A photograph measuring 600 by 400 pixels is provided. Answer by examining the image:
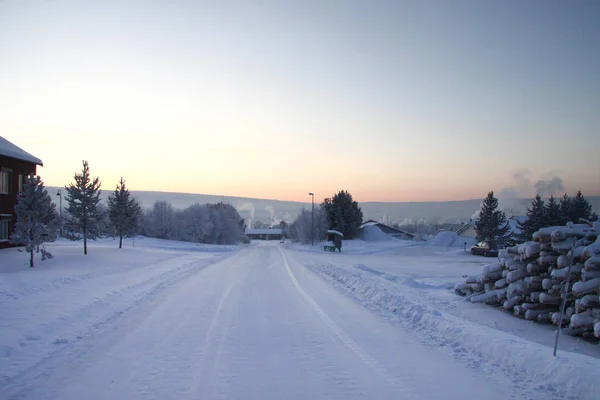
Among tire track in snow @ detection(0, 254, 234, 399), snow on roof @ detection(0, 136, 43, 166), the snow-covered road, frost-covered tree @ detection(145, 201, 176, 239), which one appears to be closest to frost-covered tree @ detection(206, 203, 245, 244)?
frost-covered tree @ detection(145, 201, 176, 239)

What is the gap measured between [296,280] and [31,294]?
984cm

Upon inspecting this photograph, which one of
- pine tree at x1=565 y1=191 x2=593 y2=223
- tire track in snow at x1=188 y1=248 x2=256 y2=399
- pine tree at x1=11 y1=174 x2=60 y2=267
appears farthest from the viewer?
pine tree at x1=565 y1=191 x2=593 y2=223

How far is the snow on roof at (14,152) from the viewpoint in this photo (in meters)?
28.1

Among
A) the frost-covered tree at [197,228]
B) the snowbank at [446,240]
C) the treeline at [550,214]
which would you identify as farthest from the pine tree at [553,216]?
the frost-covered tree at [197,228]

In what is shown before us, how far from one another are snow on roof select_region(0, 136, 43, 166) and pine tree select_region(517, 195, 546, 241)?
46532 millimetres

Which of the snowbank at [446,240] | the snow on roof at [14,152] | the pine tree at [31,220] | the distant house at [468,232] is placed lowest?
the snowbank at [446,240]

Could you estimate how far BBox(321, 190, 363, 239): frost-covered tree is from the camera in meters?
72.6

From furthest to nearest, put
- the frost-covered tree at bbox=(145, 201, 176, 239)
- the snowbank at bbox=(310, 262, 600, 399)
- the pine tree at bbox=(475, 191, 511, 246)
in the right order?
the frost-covered tree at bbox=(145, 201, 176, 239) < the pine tree at bbox=(475, 191, 511, 246) < the snowbank at bbox=(310, 262, 600, 399)

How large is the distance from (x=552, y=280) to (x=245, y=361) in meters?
9.55

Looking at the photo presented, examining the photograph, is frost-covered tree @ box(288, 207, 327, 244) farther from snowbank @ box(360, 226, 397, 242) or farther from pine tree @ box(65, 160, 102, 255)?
pine tree @ box(65, 160, 102, 255)

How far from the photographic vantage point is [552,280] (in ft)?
38.5

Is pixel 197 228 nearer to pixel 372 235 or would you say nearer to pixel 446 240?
pixel 372 235

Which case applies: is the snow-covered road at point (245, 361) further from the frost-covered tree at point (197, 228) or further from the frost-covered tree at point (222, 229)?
the frost-covered tree at point (222, 229)

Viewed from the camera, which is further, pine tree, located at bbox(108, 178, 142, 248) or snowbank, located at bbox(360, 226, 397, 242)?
snowbank, located at bbox(360, 226, 397, 242)
